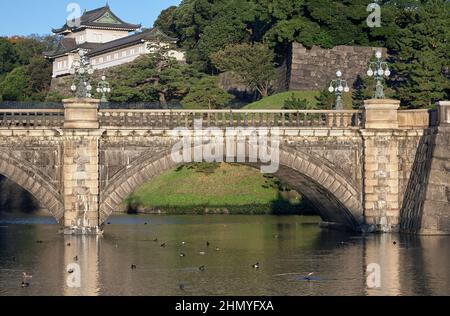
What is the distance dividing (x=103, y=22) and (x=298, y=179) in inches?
3856

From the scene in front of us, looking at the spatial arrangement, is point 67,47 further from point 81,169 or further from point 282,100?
point 81,169

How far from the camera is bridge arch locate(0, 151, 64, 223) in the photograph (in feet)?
208

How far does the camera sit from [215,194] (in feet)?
325

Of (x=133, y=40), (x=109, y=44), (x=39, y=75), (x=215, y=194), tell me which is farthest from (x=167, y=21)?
(x=215, y=194)

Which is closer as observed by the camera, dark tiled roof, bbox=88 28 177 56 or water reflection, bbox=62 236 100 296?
water reflection, bbox=62 236 100 296

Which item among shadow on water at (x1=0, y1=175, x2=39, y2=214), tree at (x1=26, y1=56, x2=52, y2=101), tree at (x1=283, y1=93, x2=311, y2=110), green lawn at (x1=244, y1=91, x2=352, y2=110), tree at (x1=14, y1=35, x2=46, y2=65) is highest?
tree at (x1=14, y1=35, x2=46, y2=65)

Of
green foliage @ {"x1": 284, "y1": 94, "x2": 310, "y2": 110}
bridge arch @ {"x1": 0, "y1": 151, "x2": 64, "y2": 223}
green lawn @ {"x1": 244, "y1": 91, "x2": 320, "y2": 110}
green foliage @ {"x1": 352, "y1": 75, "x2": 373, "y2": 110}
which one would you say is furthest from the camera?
green lawn @ {"x1": 244, "y1": 91, "x2": 320, "y2": 110}

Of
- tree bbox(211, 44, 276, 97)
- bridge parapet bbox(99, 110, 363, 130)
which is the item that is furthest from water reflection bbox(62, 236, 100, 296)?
tree bbox(211, 44, 276, 97)

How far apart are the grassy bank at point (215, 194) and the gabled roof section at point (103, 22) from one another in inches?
2319

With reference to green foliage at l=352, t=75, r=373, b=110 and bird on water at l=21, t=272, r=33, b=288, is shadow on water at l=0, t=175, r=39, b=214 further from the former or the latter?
bird on water at l=21, t=272, r=33, b=288

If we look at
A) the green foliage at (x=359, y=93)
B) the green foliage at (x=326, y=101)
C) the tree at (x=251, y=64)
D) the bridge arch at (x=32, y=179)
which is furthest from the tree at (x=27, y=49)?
the bridge arch at (x=32, y=179)

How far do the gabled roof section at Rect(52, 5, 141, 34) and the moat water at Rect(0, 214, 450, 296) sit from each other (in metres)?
88.1

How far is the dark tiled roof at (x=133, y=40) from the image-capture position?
139 meters
